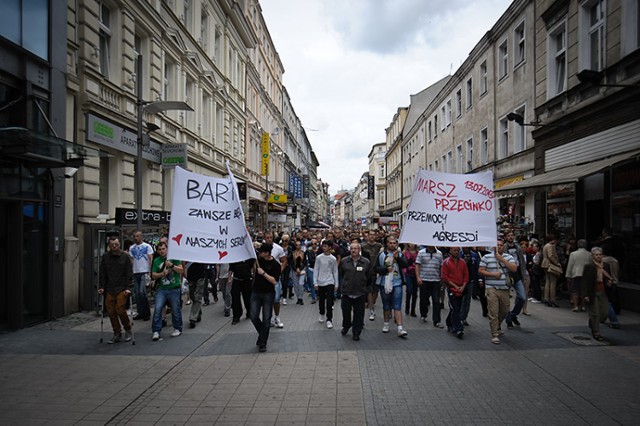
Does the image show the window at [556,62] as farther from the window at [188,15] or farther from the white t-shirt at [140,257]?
the window at [188,15]

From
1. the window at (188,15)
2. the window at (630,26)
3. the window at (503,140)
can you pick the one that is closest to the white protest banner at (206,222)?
the window at (630,26)

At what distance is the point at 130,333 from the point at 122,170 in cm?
589

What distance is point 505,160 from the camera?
64.8 ft

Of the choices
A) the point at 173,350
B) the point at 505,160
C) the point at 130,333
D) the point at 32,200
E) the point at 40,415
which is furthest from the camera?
the point at 505,160

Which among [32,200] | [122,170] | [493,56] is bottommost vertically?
[32,200]

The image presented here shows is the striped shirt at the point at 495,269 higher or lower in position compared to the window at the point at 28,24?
lower

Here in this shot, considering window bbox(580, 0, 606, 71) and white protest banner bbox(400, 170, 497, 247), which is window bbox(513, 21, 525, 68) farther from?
white protest banner bbox(400, 170, 497, 247)

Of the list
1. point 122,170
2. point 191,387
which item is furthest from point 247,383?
point 122,170

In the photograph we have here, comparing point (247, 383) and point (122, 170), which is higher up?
point (122, 170)

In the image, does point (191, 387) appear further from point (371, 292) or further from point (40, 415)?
point (371, 292)

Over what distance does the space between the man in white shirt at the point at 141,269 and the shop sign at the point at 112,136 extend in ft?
9.57

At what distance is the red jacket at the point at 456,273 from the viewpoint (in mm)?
8252

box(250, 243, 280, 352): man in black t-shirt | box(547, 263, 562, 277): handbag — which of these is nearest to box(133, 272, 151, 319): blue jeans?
box(250, 243, 280, 352): man in black t-shirt

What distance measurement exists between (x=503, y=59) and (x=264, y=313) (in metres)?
18.0
